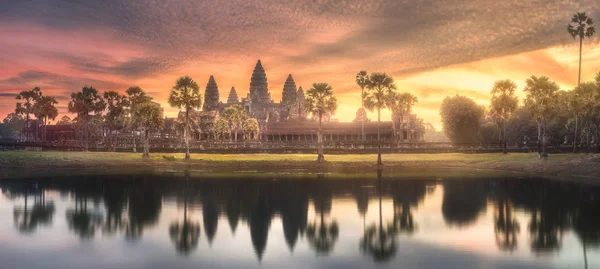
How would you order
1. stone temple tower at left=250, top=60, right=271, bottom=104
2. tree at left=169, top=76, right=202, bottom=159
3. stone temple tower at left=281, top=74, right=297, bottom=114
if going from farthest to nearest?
stone temple tower at left=250, top=60, right=271, bottom=104 < stone temple tower at left=281, top=74, right=297, bottom=114 < tree at left=169, top=76, right=202, bottom=159

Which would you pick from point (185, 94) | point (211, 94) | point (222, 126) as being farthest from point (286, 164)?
point (211, 94)

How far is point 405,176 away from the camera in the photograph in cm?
4803

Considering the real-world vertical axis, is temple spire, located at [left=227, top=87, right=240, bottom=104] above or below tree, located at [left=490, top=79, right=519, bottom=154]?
above

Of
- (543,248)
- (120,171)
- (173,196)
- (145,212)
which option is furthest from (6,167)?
(543,248)

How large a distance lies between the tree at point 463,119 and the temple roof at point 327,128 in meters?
13.2

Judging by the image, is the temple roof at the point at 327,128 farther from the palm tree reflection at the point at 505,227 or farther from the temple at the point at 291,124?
the palm tree reflection at the point at 505,227

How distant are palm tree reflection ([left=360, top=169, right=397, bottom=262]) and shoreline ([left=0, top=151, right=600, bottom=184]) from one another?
27.3 meters

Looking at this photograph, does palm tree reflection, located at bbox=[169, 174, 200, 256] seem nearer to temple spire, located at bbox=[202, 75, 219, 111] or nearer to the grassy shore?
the grassy shore

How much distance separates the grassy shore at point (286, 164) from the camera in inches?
1980

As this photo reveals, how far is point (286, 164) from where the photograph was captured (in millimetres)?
62969

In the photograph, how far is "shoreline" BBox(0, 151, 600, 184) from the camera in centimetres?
4950

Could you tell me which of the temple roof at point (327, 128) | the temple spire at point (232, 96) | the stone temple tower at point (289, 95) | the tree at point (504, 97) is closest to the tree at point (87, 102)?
the temple roof at point (327, 128)

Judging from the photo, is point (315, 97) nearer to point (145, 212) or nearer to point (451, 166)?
point (451, 166)

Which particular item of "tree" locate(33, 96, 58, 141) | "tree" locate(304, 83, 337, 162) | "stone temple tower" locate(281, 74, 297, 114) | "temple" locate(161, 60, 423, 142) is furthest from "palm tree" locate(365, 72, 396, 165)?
"stone temple tower" locate(281, 74, 297, 114)
